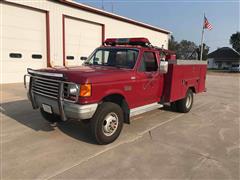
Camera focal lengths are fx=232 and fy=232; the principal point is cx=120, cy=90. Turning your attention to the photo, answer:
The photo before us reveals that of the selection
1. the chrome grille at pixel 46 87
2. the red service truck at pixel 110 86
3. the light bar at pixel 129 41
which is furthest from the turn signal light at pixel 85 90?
the light bar at pixel 129 41

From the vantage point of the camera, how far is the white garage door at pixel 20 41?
42.1 feet

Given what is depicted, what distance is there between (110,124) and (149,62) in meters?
1.98

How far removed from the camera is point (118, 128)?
15.9 ft

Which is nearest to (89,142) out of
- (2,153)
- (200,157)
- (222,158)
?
(2,153)

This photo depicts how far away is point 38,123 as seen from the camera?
19.4 feet

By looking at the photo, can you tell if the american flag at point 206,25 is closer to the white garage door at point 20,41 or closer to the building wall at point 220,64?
the white garage door at point 20,41

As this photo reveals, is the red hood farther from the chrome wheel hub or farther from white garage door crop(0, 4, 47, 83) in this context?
white garage door crop(0, 4, 47, 83)

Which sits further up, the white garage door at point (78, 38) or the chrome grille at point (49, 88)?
the white garage door at point (78, 38)

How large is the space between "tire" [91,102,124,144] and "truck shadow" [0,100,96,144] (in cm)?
33

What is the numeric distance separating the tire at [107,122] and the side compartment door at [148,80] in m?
0.88

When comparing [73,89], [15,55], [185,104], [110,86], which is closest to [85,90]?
[73,89]

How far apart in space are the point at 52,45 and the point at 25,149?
11517mm

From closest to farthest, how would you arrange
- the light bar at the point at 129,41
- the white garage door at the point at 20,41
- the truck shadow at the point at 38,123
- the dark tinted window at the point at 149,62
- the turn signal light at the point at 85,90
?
the turn signal light at the point at 85,90, the truck shadow at the point at 38,123, the dark tinted window at the point at 149,62, the light bar at the point at 129,41, the white garage door at the point at 20,41

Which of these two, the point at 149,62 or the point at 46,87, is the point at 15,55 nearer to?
the point at 46,87
